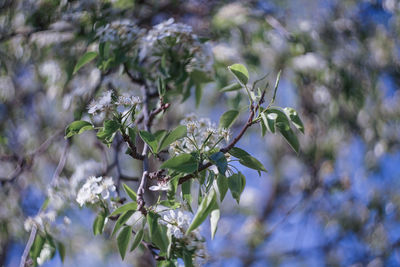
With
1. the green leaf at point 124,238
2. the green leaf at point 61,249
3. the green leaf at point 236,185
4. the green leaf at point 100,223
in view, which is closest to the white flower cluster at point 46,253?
the green leaf at point 61,249

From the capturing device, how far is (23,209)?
200 centimetres

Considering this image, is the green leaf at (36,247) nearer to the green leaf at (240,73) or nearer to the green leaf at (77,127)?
the green leaf at (77,127)

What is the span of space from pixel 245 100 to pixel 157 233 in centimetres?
146

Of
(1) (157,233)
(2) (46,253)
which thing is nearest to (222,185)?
(1) (157,233)

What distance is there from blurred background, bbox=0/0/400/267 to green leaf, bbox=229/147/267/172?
0.51 meters

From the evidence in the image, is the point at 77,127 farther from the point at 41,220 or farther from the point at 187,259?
the point at 41,220

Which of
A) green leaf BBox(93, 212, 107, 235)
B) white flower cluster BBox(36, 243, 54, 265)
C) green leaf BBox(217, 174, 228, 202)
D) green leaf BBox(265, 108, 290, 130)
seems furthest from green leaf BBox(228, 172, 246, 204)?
white flower cluster BBox(36, 243, 54, 265)

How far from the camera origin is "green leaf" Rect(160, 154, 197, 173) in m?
0.73

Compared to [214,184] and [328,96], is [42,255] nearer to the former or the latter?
[214,184]

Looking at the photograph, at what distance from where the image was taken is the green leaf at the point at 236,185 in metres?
0.72

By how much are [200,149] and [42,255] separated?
0.68m

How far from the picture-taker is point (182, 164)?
2.43 ft

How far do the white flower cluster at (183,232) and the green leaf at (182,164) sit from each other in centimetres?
15

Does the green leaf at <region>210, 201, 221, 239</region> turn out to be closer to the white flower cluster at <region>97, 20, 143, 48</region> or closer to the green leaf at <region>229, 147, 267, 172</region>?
the green leaf at <region>229, 147, 267, 172</region>
